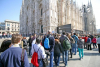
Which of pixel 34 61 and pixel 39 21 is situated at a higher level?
pixel 39 21

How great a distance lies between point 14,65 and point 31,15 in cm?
2520

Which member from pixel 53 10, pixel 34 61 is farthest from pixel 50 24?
pixel 34 61

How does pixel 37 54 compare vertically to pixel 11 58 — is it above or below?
below

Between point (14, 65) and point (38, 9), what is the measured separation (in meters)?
21.8

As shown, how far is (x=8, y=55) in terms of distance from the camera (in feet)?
3.73

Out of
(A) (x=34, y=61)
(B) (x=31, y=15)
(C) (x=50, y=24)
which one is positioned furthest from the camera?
(B) (x=31, y=15)

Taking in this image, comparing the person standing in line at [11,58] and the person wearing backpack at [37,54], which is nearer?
the person standing in line at [11,58]

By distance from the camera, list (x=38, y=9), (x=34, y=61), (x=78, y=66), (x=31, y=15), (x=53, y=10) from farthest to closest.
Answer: (x=31, y=15)
(x=38, y=9)
(x=53, y=10)
(x=78, y=66)
(x=34, y=61)

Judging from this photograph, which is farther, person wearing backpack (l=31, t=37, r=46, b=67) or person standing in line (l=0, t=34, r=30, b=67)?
person wearing backpack (l=31, t=37, r=46, b=67)

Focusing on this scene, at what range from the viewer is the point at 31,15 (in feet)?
79.5

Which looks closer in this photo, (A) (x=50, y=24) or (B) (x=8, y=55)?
(B) (x=8, y=55)

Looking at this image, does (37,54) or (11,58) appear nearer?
(11,58)

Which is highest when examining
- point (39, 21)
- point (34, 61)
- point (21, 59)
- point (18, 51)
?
point (39, 21)

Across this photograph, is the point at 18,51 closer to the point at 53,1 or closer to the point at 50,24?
the point at 50,24
